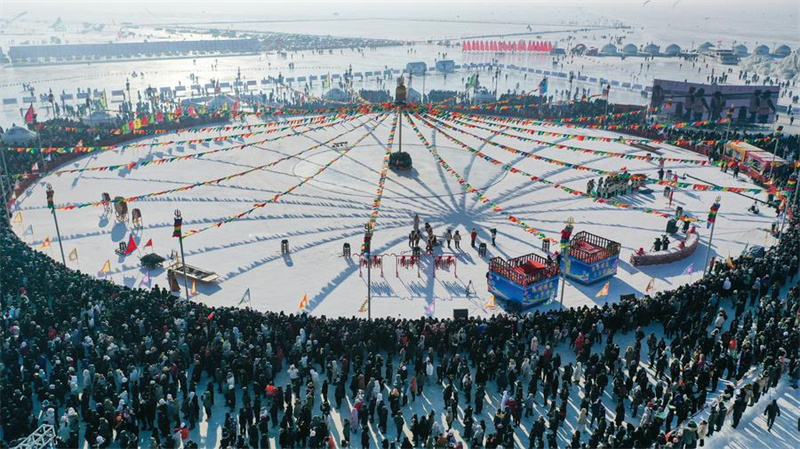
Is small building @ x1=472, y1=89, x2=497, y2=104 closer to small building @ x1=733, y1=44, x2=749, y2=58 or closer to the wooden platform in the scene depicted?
the wooden platform

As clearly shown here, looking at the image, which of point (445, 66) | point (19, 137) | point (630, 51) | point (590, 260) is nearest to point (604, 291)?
point (590, 260)

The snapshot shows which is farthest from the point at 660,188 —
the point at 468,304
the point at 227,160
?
the point at 227,160

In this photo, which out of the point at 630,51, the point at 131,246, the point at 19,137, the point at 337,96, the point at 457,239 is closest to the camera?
the point at 131,246

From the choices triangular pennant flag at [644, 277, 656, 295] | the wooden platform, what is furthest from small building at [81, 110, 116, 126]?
triangular pennant flag at [644, 277, 656, 295]

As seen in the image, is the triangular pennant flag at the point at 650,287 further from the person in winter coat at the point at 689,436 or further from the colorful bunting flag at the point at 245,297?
the colorful bunting flag at the point at 245,297

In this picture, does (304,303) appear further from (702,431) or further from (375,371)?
(702,431)

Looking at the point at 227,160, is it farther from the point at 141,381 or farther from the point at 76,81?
the point at 76,81

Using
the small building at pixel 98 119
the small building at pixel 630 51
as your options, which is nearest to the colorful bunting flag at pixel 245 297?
the small building at pixel 98 119

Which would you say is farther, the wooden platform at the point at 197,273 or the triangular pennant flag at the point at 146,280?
the triangular pennant flag at the point at 146,280
